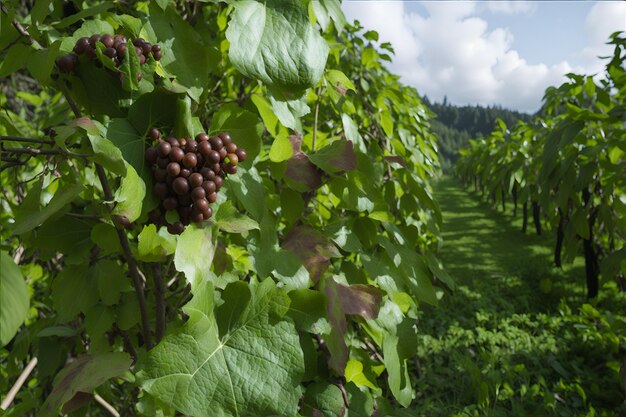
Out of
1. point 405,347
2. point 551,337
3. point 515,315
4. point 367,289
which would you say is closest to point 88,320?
point 367,289

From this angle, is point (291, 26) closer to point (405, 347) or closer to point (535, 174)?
point (405, 347)

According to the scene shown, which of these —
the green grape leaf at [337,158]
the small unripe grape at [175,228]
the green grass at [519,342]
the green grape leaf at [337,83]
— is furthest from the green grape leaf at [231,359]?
the green grass at [519,342]

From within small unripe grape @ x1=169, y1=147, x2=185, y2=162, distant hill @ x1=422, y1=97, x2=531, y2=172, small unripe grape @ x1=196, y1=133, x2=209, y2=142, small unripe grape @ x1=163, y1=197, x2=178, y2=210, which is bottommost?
small unripe grape @ x1=163, y1=197, x2=178, y2=210

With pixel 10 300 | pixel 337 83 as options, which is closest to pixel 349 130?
pixel 337 83

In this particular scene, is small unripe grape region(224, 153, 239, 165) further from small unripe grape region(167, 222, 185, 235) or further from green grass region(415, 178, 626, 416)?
green grass region(415, 178, 626, 416)

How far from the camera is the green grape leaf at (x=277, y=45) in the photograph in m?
0.64

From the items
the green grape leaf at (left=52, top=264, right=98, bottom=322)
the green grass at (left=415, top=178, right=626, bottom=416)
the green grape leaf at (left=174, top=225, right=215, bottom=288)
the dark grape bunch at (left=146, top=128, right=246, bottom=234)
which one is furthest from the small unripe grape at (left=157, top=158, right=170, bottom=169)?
the green grass at (left=415, top=178, right=626, bottom=416)

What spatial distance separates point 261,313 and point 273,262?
18 cm

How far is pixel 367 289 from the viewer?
0.97 meters

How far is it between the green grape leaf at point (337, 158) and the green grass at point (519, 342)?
2.03 meters

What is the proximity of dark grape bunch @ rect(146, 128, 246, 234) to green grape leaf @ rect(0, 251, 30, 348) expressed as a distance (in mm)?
317

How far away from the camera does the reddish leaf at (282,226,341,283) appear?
2.99ft

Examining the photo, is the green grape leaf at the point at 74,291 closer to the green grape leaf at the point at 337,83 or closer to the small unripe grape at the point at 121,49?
the small unripe grape at the point at 121,49

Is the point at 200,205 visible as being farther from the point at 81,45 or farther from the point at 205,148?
the point at 81,45
